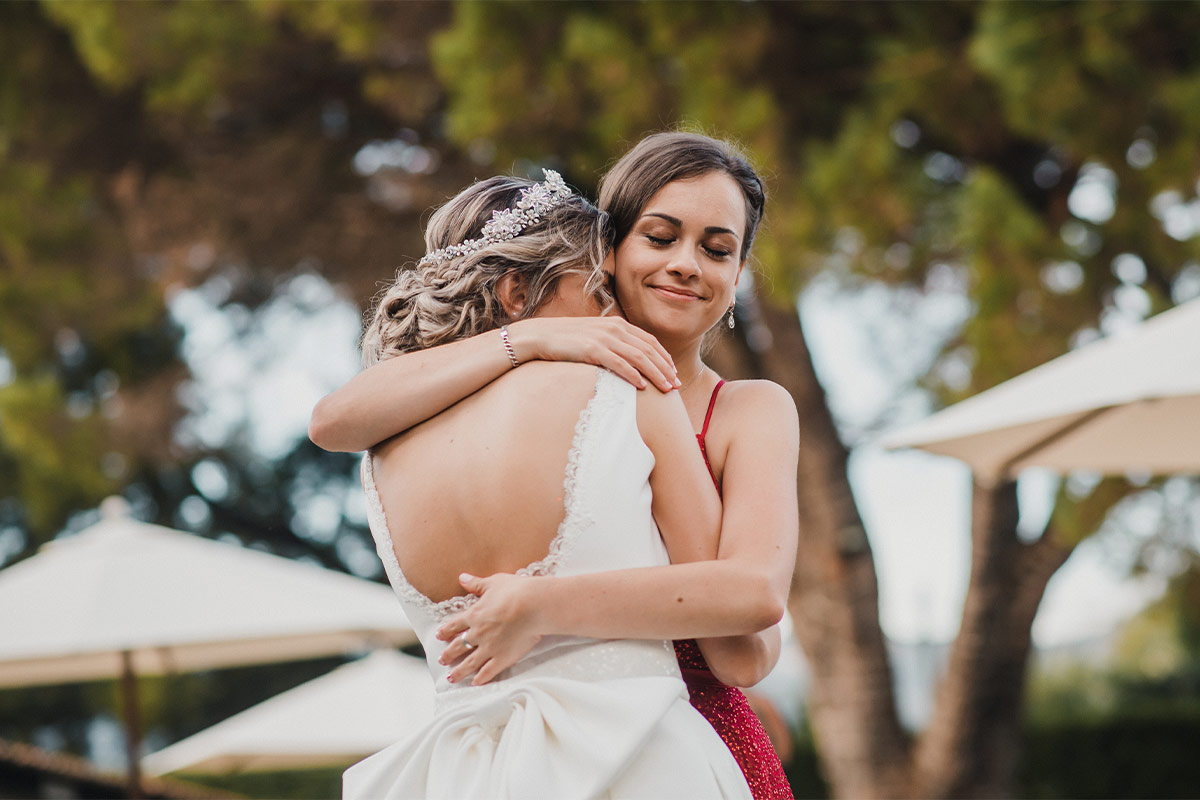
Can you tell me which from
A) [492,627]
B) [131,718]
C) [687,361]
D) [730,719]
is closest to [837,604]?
[131,718]

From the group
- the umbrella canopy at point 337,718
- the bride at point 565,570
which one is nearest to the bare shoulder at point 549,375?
the bride at point 565,570

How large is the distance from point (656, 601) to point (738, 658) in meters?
0.24

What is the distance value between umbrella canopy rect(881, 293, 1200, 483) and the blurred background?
1.22 m

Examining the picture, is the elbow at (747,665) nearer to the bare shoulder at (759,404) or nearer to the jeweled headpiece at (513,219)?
the bare shoulder at (759,404)

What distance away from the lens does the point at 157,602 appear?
6.12 metres

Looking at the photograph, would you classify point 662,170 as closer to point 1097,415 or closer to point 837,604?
point 1097,415

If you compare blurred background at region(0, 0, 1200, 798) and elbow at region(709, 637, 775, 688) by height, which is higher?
blurred background at region(0, 0, 1200, 798)

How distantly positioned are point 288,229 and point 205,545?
391cm

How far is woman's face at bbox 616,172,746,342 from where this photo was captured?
7.07ft

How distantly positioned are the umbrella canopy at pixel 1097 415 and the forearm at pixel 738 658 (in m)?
2.07

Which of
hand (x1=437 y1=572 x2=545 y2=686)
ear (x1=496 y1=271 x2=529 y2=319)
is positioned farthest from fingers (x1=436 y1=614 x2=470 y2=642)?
ear (x1=496 y1=271 x2=529 y2=319)

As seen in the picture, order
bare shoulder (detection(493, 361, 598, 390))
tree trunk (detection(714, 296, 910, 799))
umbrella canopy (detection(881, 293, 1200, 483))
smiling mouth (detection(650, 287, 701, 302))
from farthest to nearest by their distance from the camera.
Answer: tree trunk (detection(714, 296, 910, 799)) < umbrella canopy (detection(881, 293, 1200, 483)) < smiling mouth (detection(650, 287, 701, 302)) < bare shoulder (detection(493, 361, 598, 390))

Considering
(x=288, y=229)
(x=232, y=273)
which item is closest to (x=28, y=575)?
(x=288, y=229)

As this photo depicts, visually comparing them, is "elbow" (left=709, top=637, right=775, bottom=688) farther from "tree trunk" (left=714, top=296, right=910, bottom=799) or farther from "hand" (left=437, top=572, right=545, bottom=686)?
"tree trunk" (left=714, top=296, right=910, bottom=799)
